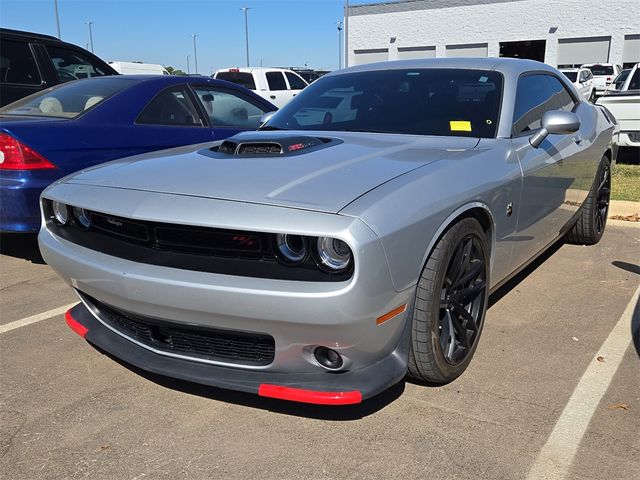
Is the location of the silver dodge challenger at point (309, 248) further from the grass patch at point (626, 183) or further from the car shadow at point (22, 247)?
the grass patch at point (626, 183)

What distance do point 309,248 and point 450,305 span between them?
33.1 inches

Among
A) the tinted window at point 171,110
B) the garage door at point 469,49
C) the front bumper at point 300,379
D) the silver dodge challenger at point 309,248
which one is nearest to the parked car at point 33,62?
the tinted window at point 171,110

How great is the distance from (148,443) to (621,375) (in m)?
2.17

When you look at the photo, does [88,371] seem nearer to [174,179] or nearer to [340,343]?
[174,179]

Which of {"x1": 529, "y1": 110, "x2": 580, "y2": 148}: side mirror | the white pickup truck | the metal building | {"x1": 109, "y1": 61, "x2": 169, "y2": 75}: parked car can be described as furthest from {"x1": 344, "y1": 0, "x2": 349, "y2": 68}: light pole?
{"x1": 529, "y1": 110, "x2": 580, "y2": 148}: side mirror

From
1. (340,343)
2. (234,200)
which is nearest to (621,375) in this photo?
(340,343)

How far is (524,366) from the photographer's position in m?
2.96

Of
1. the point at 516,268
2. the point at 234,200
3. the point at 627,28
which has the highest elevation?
the point at 627,28

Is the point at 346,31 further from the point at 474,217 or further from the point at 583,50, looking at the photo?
the point at 474,217

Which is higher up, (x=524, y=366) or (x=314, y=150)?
(x=314, y=150)

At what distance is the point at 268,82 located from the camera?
15711 mm

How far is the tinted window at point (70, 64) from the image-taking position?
23.5 ft

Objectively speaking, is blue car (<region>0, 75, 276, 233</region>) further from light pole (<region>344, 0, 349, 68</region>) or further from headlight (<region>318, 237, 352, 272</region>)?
light pole (<region>344, 0, 349, 68</region>)

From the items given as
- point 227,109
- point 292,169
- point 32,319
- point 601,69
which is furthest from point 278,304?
point 601,69
